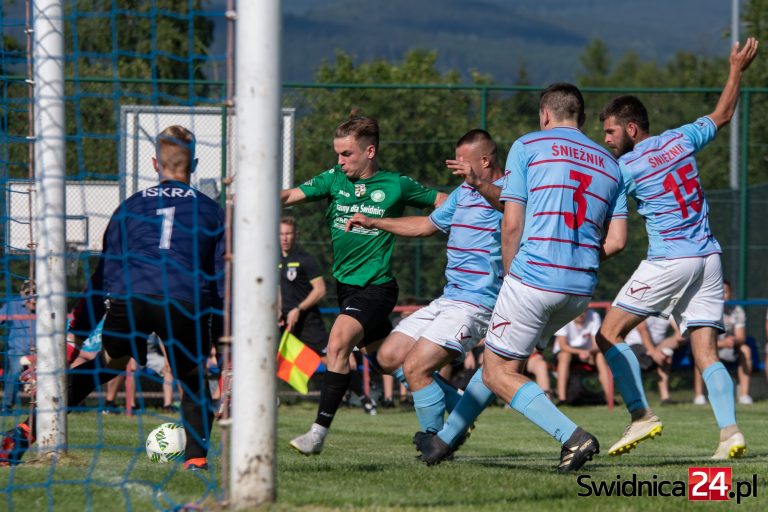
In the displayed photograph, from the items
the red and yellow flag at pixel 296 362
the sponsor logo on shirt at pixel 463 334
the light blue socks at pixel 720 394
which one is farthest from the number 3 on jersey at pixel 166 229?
the light blue socks at pixel 720 394

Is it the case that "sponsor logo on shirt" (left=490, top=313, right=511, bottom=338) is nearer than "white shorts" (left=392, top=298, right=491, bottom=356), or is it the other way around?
"sponsor logo on shirt" (left=490, top=313, right=511, bottom=338)

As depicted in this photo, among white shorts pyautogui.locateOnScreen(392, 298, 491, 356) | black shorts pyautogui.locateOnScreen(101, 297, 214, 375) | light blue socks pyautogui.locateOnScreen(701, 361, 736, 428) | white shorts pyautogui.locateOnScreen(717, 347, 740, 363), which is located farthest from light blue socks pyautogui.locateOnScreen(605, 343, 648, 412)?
white shorts pyautogui.locateOnScreen(717, 347, 740, 363)

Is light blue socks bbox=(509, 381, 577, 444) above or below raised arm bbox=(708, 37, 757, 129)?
below

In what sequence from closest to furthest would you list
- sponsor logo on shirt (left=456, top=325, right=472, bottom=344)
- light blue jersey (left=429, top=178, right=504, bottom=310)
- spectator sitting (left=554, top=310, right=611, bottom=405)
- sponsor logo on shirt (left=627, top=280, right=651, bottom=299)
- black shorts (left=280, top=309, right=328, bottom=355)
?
1. sponsor logo on shirt (left=456, top=325, right=472, bottom=344)
2. light blue jersey (left=429, top=178, right=504, bottom=310)
3. sponsor logo on shirt (left=627, top=280, right=651, bottom=299)
4. black shorts (left=280, top=309, right=328, bottom=355)
5. spectator sitting (left=554, top=310, right=611, bottom=405)

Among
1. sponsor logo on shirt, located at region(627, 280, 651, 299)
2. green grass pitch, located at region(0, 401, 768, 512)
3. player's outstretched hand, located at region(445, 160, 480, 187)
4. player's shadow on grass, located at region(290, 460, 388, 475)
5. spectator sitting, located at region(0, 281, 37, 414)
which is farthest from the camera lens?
sponsor logo on shirt, located at region(627, 280, 651, 299)

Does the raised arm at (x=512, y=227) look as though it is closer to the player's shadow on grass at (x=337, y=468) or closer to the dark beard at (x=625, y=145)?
the player's shadow on grass at (x=337, y=468)

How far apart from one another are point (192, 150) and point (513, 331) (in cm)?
199

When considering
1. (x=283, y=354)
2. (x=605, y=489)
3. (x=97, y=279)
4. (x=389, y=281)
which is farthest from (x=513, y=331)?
(x=283, y=354)

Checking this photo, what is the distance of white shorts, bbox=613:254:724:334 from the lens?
7476mm

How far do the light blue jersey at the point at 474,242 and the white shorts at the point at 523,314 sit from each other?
1.00 m

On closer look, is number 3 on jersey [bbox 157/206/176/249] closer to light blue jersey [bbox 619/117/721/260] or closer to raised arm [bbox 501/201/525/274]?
raised arm [bbox 501/201/525/274]

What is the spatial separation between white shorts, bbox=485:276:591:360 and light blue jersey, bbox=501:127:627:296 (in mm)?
49

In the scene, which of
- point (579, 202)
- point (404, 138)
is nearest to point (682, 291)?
point (579, 202)

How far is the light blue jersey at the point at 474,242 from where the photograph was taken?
7199 mm
